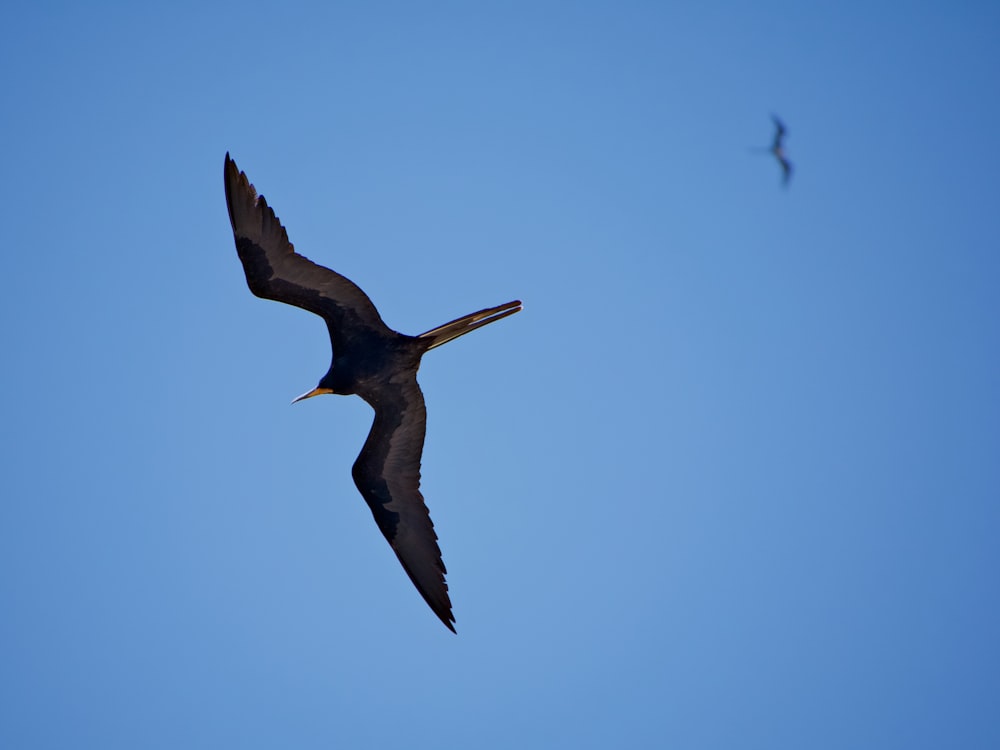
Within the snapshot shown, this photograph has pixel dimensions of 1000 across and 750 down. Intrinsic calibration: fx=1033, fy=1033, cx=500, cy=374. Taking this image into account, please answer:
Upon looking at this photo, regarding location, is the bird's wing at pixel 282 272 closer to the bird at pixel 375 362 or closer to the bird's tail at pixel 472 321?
the bird at pixel 375 362

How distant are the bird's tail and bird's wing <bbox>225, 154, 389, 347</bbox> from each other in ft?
2.07

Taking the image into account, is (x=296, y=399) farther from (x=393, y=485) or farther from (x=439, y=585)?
(x=439, y=585)

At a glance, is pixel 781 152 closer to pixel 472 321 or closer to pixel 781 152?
pixel 781 152

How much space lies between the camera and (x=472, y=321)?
A: 911 cm

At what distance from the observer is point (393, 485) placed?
33.7ft

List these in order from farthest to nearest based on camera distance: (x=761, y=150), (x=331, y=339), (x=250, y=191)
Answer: (x=761, y=150) < (x=331, y=339) < (x=250, y=191)

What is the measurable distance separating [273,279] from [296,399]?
3.93ft

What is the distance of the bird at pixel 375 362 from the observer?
9094mm

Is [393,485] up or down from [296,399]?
down

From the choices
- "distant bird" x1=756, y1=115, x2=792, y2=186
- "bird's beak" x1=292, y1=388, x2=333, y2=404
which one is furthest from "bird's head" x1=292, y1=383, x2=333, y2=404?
"distant bird" x1=756, y1=115, x2=792, y2=186

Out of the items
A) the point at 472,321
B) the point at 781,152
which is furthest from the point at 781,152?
the point at 472,321

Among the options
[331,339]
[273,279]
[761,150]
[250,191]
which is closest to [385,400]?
[331,339]

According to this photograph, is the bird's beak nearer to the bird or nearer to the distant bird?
the bird

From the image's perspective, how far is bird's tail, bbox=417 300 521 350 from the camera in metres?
9.02
